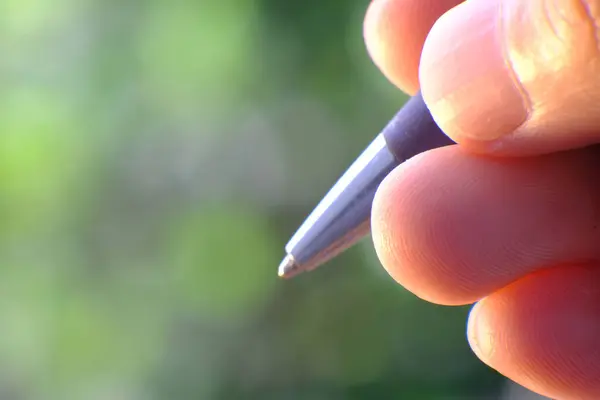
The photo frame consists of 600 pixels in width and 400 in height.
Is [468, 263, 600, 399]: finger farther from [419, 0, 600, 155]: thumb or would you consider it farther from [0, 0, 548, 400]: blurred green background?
[0, 0, 548, 400]: blurred green background

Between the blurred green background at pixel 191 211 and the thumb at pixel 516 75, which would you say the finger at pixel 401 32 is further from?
the blurred green background at pixel 191 211

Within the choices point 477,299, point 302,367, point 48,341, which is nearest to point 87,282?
point 48,341

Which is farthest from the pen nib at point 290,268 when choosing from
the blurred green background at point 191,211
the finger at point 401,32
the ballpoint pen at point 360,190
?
the blurred green background at point 191,211

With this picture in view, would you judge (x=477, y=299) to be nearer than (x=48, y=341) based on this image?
Yes

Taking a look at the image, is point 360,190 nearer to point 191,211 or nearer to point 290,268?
point 290,268

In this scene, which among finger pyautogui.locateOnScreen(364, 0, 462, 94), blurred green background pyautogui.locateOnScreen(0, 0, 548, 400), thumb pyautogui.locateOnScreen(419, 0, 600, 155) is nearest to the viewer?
A: thumb pyautogui.locateOnScreen(419, 0, 600, 155)

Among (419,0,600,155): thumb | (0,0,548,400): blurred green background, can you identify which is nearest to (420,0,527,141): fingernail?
(419,0,600,155): thumb

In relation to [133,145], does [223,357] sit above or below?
below

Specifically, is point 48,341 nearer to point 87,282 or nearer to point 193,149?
point 87,282
